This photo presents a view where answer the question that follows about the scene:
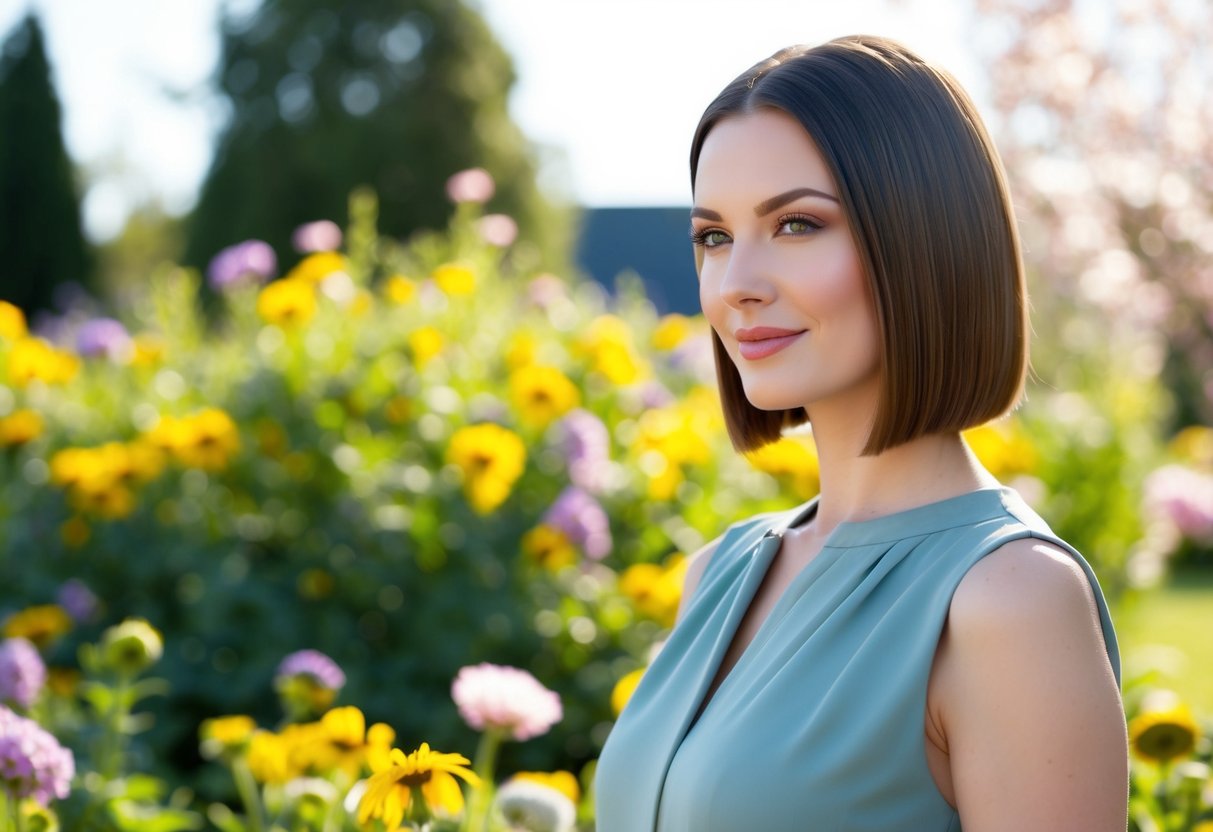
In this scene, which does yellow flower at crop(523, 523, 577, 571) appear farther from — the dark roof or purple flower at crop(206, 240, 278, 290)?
the dark roof

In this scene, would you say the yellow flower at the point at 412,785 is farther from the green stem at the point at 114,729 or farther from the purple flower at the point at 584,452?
the purple flower at the point at 584,452

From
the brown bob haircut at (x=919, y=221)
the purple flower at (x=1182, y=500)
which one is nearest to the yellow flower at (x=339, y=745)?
the brown bob haircut at (x=919, y=221)

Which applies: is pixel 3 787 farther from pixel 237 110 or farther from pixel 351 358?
pixel 237 110

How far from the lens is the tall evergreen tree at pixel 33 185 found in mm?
17891

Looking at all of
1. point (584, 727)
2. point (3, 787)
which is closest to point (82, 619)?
point (584, 727)

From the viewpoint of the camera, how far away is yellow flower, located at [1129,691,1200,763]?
1.90 meters

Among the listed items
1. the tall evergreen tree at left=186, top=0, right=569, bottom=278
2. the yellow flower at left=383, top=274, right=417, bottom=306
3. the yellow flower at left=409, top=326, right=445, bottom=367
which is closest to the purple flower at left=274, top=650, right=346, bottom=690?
the yellow flower at left=409, top=326, right=445, bottom=367

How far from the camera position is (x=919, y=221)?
4.18 ft

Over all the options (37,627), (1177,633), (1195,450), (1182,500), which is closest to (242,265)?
(37,627)

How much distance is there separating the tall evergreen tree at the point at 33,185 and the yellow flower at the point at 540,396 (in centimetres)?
1613

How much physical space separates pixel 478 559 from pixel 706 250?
2029 mm

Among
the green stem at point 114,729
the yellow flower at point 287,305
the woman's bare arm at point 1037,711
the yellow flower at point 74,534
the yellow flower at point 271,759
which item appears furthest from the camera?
the yellow flower at point 287,305

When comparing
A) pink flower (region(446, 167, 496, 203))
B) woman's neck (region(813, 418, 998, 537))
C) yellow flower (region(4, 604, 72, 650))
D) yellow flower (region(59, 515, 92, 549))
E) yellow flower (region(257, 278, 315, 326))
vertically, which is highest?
pink flower (region(446, 167, 496, 203))

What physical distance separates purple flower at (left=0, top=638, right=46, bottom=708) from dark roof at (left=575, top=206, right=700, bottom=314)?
56.3ft
